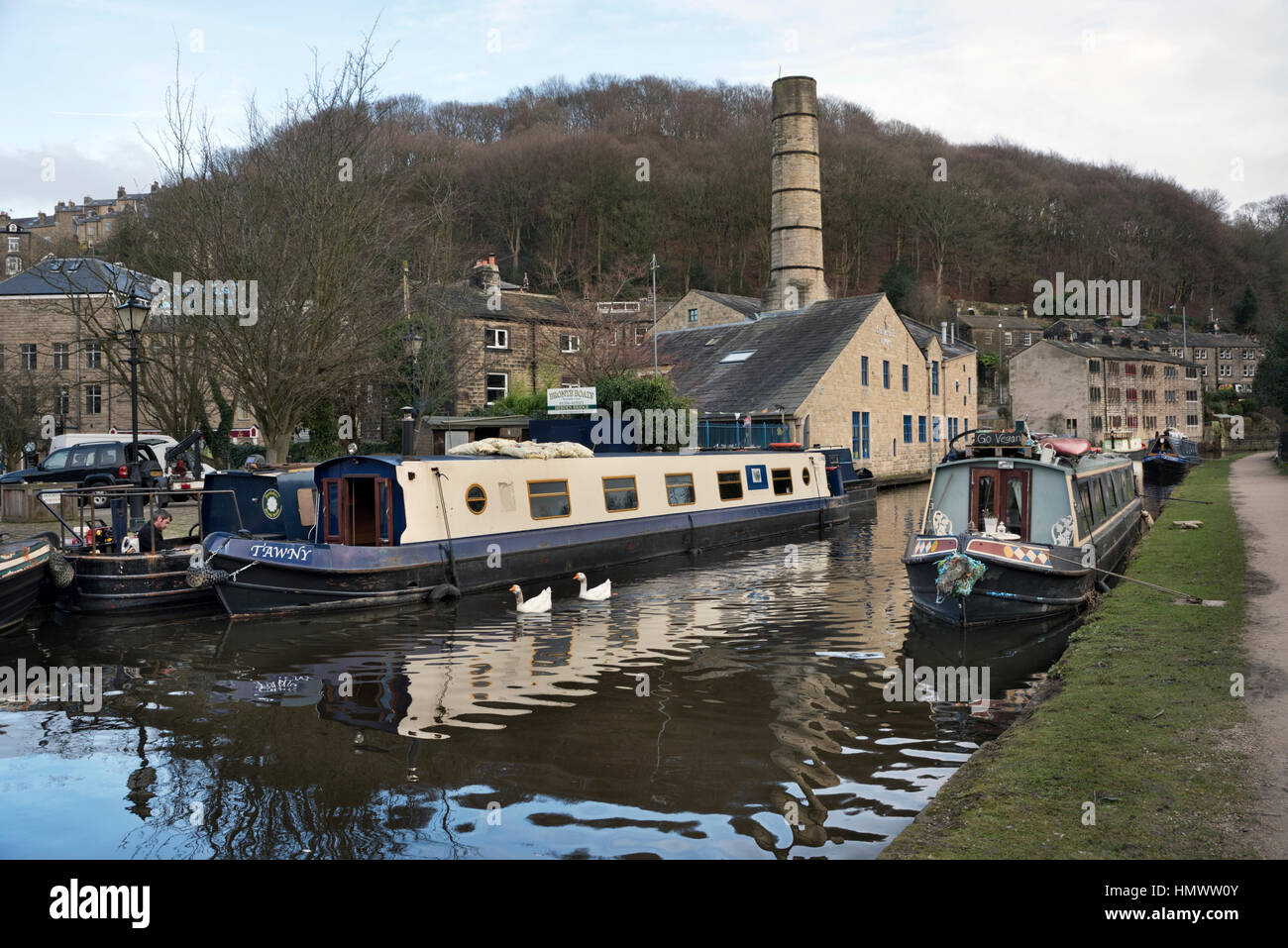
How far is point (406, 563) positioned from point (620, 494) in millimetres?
5918

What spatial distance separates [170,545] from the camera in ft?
53.4

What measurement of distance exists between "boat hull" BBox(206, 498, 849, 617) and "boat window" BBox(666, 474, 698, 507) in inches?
28.1

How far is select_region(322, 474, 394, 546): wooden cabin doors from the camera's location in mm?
15383

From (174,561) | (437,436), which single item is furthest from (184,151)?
(437,436)

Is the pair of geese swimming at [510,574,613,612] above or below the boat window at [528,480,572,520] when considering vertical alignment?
below

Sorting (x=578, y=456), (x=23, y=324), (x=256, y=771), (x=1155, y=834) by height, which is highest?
(x=23, y=324)

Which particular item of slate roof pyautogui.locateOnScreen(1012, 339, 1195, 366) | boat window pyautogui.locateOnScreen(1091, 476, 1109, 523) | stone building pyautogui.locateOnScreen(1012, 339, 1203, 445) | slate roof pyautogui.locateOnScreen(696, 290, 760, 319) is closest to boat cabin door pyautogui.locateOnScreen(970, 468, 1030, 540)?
boat window pyautogui.locateOnScreen(1091, 476, 1109, 523)

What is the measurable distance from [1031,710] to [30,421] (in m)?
35.1

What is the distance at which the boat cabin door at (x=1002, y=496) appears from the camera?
14.0 m

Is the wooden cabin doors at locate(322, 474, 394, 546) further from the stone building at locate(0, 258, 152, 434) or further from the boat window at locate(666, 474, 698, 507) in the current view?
the stone building at locate(0, 258, 152, 434)

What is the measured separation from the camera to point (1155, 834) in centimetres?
502

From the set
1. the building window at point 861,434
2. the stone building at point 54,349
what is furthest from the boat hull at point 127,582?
the building window at point 861,434
